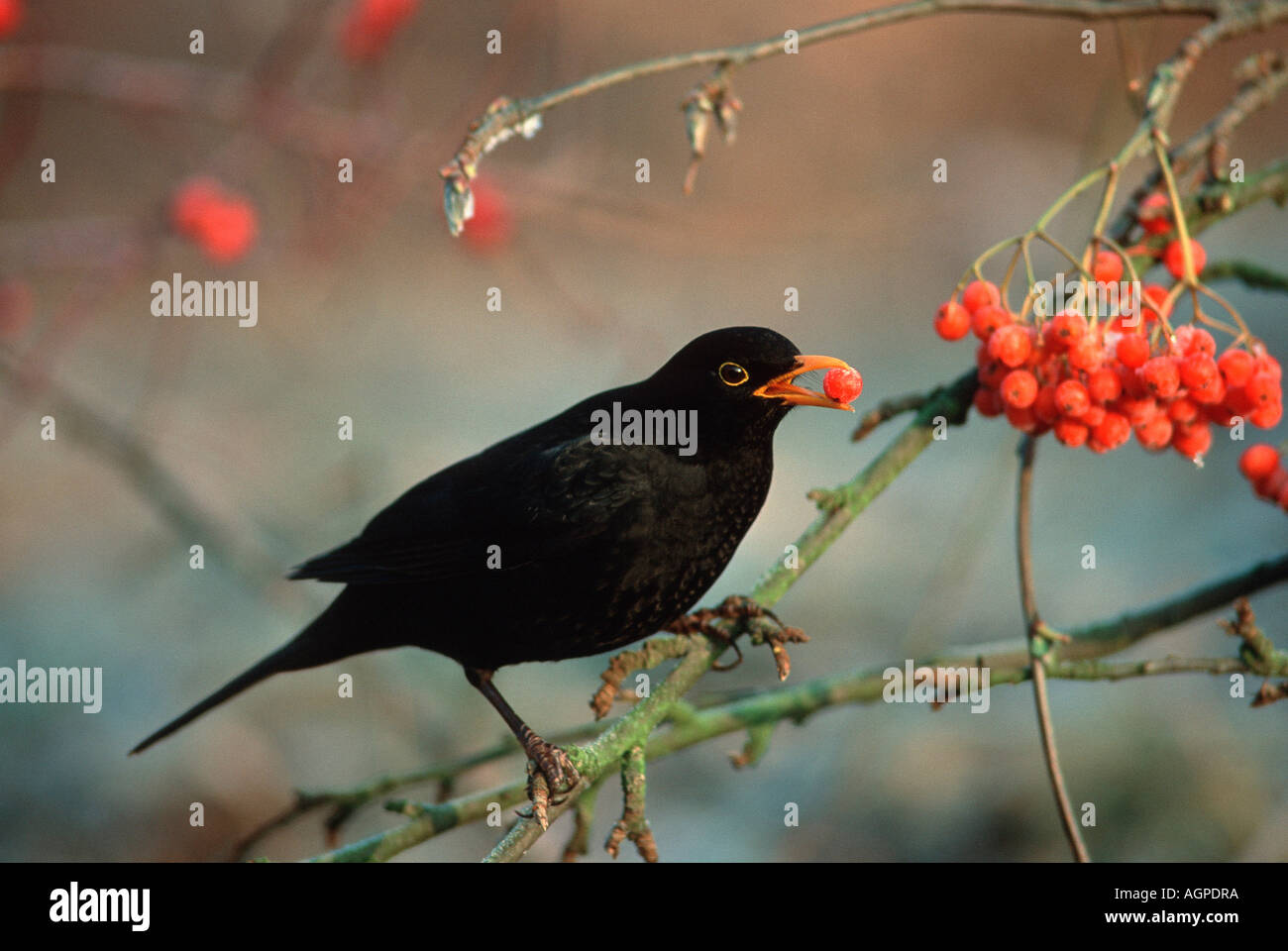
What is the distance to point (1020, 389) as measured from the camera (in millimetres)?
1953

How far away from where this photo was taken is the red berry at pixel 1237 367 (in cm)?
192

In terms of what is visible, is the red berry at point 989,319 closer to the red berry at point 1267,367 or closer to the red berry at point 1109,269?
the red berry at point 1109,269

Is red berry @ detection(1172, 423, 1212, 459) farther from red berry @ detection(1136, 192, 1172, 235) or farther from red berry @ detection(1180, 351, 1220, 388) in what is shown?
red berry @ detection(1136, 192, 1172, 235)

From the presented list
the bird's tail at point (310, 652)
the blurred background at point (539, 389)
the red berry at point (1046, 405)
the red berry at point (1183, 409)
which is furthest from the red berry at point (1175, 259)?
the bird's tail at point (310, 652)

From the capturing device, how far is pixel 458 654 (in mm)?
2547

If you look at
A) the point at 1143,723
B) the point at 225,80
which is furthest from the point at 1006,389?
the point at 1143,723

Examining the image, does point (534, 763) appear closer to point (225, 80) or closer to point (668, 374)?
point (668, 374)

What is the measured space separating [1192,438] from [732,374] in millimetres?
749

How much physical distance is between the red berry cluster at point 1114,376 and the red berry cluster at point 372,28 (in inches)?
92.0

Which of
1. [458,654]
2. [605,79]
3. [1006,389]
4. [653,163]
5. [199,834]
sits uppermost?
[653,163]

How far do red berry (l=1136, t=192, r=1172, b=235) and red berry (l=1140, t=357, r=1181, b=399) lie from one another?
555mm

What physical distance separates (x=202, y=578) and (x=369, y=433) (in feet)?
3.66

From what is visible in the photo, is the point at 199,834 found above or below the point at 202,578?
below

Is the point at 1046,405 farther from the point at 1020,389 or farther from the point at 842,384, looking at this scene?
the point at 842,384
